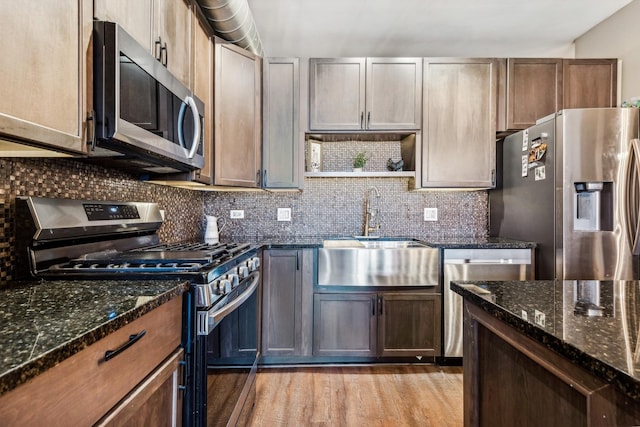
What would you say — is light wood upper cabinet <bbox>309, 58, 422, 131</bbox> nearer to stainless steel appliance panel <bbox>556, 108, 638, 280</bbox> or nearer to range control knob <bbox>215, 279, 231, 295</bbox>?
stainless steel appliance panel <bbox>556, 108, 638, 280</bbox>

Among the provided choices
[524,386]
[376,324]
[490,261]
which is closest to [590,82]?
[490,261]

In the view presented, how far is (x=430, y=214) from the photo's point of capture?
2.84 m

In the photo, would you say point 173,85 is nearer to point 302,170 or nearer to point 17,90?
point 17,90

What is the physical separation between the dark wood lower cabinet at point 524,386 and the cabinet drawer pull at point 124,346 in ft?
2.98

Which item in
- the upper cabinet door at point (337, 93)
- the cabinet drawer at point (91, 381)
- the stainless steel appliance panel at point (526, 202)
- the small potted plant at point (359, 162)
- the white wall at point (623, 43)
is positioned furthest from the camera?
the small potted plant at point (359, 162)

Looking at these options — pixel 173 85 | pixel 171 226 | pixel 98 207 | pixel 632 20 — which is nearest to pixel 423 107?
pixel 632 20

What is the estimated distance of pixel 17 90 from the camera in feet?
2.60

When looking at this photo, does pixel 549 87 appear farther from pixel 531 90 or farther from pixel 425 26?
pixel 425 26

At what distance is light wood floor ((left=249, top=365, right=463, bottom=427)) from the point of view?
1.74m

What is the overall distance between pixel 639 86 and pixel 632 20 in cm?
50

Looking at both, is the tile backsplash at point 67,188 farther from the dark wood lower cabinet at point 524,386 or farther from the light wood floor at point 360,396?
the dark wood lower cabinet at point 524,386

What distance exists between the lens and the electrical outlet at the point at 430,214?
284 centimetres

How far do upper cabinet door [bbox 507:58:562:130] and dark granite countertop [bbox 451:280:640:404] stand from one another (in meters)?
1.85

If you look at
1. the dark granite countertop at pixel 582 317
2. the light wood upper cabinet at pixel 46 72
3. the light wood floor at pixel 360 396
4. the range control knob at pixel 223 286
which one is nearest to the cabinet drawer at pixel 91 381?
the range control knob at pixel 223 286
